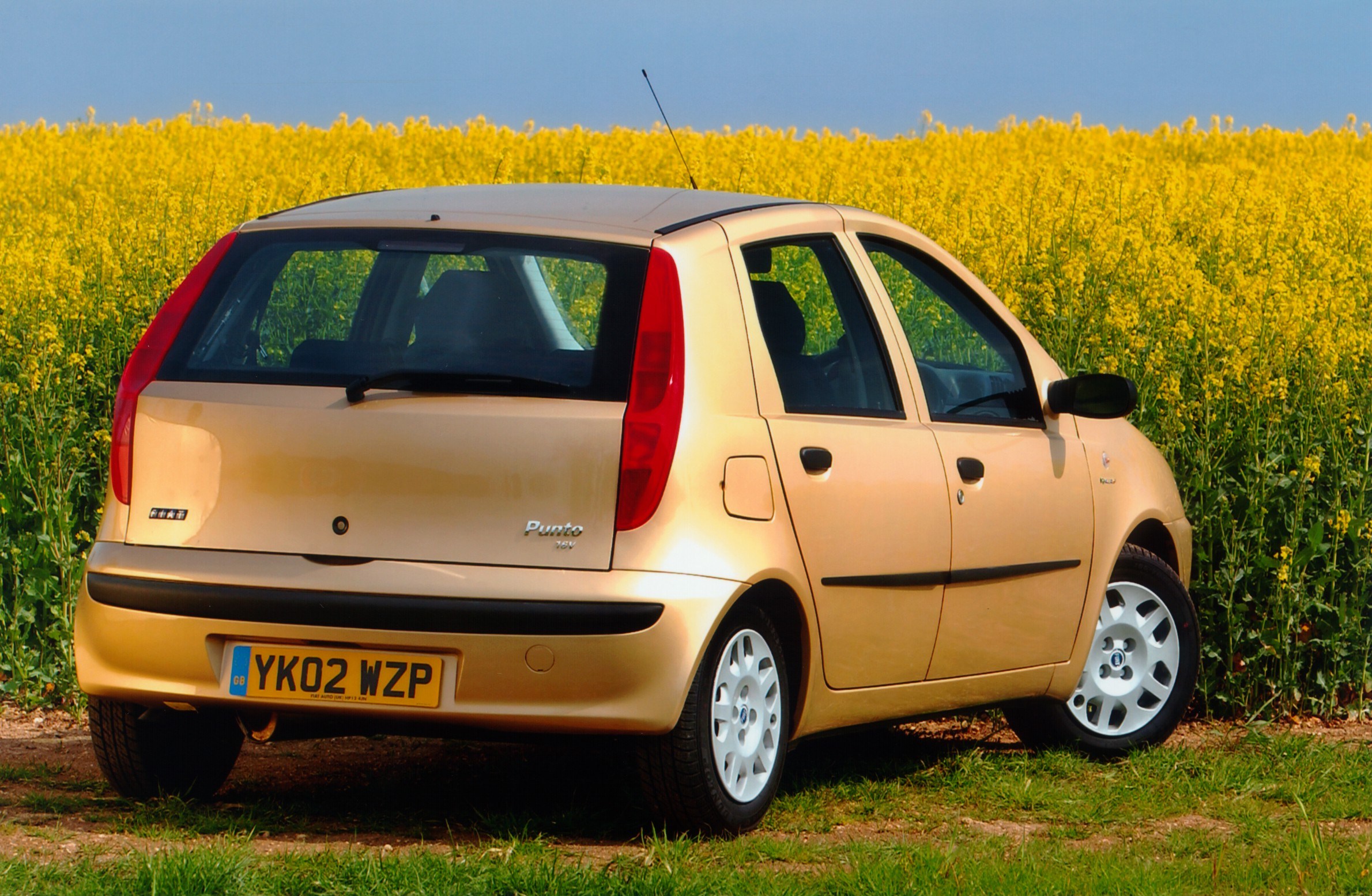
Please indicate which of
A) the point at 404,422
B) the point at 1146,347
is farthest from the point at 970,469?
the point at 1146,347

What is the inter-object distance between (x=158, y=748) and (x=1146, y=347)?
5283mm

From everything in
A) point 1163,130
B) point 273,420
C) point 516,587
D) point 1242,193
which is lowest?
point 516,587

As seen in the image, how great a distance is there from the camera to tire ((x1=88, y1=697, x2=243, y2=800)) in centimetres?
516

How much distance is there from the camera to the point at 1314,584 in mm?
7672

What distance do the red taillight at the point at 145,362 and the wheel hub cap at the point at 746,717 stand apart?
1.62m

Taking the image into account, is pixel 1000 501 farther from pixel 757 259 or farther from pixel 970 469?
pixel 757 259

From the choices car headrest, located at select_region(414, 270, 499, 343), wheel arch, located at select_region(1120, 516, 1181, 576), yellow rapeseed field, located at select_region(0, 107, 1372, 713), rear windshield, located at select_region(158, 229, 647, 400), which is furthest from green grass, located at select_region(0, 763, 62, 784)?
wheel arch, located at select_region(1120, 516, 1181, 576)

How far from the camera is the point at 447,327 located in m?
4.73

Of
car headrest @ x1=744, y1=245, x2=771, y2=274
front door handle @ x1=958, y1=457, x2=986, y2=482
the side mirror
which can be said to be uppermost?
car headrest @ x1=744, y1=245, x2=771, y2=274

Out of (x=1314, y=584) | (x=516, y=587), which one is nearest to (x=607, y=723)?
(x=516, y=587)

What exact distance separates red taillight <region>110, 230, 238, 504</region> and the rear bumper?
1.13ft

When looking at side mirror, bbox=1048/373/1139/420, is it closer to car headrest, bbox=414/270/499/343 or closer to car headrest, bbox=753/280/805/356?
car headrest, bbox=753/280/805/356

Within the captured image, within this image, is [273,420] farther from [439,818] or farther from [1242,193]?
[1242,193]

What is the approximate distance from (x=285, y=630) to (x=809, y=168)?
1167 cm
